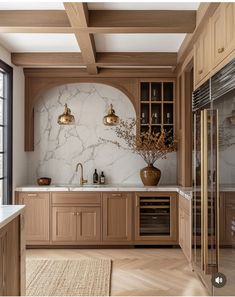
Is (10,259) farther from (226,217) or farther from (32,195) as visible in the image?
(32,195)

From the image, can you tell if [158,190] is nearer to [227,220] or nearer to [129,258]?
[129,258]

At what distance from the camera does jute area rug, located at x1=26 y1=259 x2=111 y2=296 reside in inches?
146

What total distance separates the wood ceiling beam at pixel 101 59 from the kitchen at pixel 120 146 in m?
0.01

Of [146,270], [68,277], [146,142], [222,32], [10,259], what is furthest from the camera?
[146,142]

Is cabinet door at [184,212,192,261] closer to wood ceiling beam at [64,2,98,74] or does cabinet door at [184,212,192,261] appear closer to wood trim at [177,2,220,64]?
wood trim at [177,2,220,64]

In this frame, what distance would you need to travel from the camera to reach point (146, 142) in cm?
569

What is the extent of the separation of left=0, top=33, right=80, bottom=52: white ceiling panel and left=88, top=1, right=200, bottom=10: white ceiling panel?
0.92m

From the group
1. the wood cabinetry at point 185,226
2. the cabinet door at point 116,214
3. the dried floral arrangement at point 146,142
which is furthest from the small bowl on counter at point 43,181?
the wood cabinetry at point 185,226

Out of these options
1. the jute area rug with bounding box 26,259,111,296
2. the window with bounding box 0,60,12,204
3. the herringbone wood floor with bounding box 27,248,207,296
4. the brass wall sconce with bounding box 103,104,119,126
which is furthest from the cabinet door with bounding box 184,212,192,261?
the window with bounding box 0,60,12,204

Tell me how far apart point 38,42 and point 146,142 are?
201 cm

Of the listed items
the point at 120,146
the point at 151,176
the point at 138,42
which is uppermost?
the point at 138,42

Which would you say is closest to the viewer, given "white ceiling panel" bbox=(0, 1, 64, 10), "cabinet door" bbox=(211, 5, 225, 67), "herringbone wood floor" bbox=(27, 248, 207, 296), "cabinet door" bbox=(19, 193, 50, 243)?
"cabinet door" bbox=(211, 5, 225, 67)

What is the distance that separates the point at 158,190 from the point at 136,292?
1.92 metres

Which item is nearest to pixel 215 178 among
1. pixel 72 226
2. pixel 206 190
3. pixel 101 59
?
pixel 206 190
